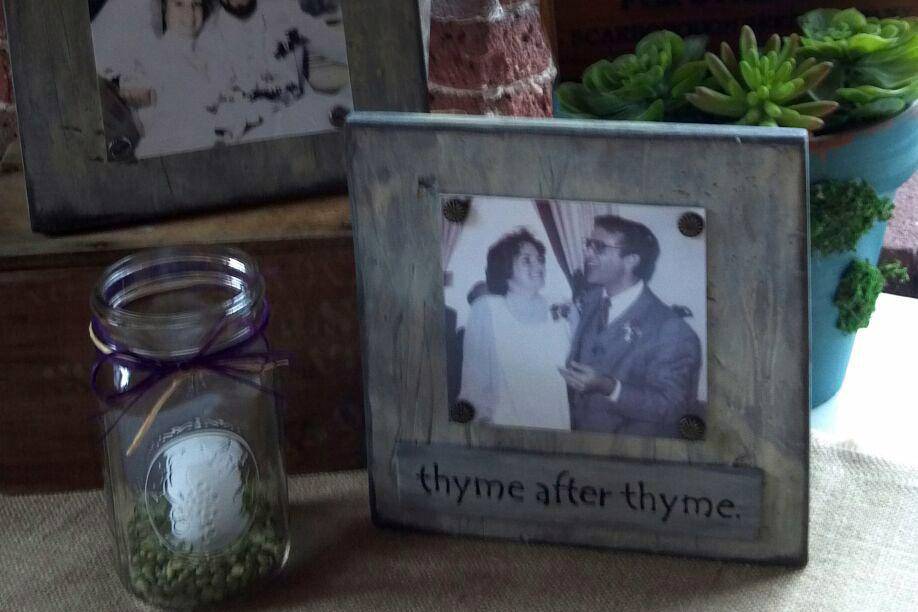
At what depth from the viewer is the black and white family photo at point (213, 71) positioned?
803 mm

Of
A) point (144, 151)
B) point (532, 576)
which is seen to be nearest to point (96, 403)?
point (144, 151)

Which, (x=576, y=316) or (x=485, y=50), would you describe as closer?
(x=576, y=316)

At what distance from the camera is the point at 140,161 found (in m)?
0.83

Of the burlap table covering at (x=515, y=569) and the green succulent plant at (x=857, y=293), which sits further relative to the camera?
the green succulent plant at (x=857, y=293)

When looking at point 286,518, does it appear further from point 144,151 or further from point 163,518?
point 144,151

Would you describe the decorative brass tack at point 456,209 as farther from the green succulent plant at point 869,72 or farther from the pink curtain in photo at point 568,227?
the green succulent plant at point 869,72

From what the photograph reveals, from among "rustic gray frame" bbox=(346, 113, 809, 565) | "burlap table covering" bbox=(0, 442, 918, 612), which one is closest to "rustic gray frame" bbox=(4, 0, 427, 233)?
"rustic gray frame" bbox=(346, 113, 809, 565)

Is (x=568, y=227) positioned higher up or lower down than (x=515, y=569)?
higher up

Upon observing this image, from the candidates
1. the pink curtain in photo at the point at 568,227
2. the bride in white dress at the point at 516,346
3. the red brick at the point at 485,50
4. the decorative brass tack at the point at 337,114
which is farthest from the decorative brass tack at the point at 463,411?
the red brick at the point at 485,50

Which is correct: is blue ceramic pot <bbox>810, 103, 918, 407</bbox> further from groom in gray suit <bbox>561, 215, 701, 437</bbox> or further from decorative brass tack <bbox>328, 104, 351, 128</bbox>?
decorative brass tack <bbox>328, 104, 351, 128</bbox>

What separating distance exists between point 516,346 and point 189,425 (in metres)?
0.21

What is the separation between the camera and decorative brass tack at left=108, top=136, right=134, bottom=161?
2.70ft

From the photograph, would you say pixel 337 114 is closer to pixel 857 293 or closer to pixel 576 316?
pixel 576 316

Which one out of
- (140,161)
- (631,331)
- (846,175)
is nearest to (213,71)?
(140,161)
